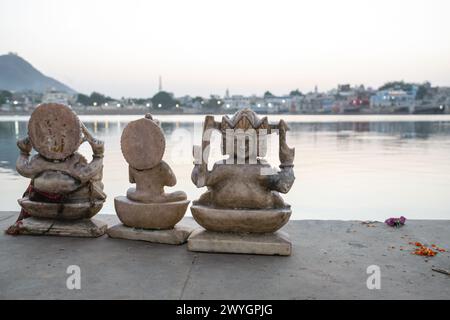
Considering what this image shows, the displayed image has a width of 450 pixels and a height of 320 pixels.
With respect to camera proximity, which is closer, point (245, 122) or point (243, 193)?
point (243, 193)

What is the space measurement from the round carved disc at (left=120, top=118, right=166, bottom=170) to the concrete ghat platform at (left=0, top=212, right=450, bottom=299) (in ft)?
3.21

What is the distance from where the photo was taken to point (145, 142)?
5.66 metres

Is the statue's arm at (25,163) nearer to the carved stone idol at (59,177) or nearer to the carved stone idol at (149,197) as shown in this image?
the carved stone idol at (59,177)

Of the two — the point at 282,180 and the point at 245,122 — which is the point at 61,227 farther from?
the point at 282,180

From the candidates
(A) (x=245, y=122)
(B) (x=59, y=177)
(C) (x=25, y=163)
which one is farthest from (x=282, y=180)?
(C) (x=25, y=163)

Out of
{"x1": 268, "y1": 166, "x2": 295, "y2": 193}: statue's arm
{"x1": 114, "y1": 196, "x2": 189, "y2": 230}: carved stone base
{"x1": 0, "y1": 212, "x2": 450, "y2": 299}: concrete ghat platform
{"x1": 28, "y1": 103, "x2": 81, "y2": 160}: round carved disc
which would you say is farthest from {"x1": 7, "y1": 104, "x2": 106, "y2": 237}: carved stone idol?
{"x1": 268, "y1": 166, "x2": 295, "y2": 193}: statue's arm

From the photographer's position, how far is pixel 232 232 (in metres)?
5.36

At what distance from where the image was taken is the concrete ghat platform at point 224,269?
4121 millimetres

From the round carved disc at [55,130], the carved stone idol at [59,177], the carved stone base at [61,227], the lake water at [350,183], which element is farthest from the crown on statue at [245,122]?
the lake water at [350,183]

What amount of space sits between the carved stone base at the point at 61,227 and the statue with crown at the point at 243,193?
1.36m

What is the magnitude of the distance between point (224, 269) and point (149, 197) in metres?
1.47
